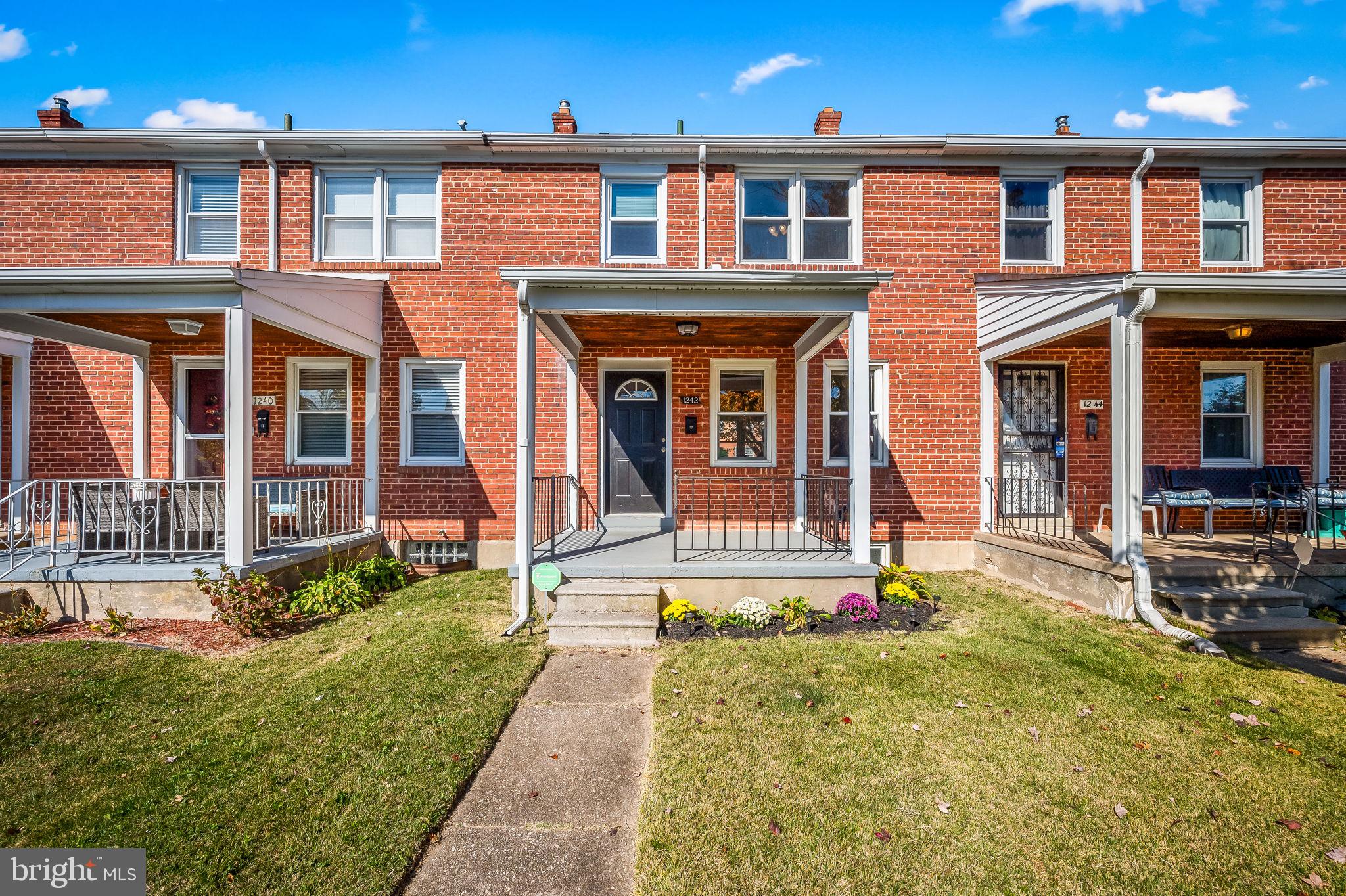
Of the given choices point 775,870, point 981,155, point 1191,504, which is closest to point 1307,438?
point 1191,504

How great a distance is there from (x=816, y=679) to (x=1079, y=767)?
171 cm

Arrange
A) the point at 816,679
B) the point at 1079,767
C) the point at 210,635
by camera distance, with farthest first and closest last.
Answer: the point at 210,635, the point at 816,679, the point at 1079,767

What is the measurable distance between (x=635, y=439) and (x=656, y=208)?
3.42m

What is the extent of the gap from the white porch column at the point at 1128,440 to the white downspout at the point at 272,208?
34.9 feet

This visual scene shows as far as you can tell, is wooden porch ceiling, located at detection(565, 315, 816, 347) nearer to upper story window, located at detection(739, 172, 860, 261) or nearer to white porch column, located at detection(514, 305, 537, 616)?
white porch column, located at detection(514, 305, 537, 616)

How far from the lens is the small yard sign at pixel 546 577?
231 inches

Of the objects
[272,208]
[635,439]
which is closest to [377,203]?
[272,208]

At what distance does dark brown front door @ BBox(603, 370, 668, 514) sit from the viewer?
29.6ft

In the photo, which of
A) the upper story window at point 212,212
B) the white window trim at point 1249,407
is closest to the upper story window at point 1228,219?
the white window trim at point 1249,407

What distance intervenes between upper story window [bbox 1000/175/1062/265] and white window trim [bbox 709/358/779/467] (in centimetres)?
391

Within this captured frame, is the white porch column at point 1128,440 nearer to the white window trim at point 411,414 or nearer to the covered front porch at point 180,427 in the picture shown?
the white window trim at point 411,414

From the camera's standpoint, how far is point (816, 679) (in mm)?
4676

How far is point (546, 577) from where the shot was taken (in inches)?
231

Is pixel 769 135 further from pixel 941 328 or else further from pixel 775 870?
pixel 775 870
